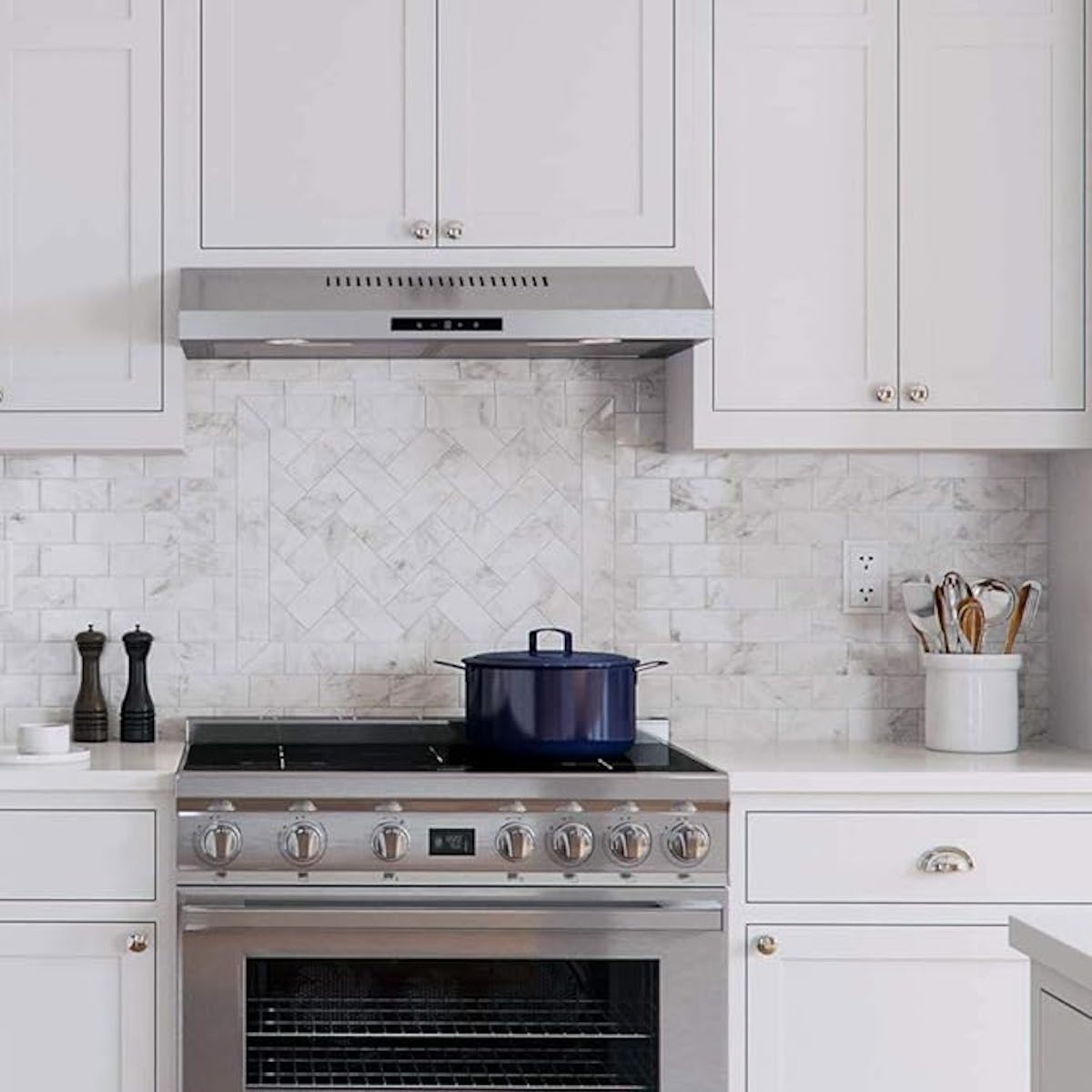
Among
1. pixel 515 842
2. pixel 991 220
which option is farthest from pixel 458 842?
pixel 991 220

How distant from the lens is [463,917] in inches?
105

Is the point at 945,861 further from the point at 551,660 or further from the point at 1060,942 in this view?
the point at 1060,942

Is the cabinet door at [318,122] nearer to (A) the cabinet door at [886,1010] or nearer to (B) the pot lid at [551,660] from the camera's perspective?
(B) the pot lid at [551,660]

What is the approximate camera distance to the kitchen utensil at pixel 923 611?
327cm

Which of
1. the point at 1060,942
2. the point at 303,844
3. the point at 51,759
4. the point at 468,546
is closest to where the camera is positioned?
the point at 1060,942

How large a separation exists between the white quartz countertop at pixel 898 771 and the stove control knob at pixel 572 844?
0.83 ft

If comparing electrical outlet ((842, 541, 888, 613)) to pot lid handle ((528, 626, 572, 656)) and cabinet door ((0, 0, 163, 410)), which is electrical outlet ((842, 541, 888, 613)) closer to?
pot lid handle ((528, 626, 572, 656))

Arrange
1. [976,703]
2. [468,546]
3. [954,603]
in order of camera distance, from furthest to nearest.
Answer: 1. [468,546]
2. [954,603]
3. [976,703]

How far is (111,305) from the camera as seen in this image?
2992 millimetres

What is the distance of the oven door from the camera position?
2.67 m

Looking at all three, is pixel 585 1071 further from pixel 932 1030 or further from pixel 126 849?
pixel 126 849

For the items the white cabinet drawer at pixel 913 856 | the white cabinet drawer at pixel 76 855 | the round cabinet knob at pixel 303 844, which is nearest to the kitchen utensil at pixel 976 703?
the white cabinet drawer at pixel 913 856

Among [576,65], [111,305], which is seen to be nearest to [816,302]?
[576,65]

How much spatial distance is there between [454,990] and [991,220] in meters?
1.62
